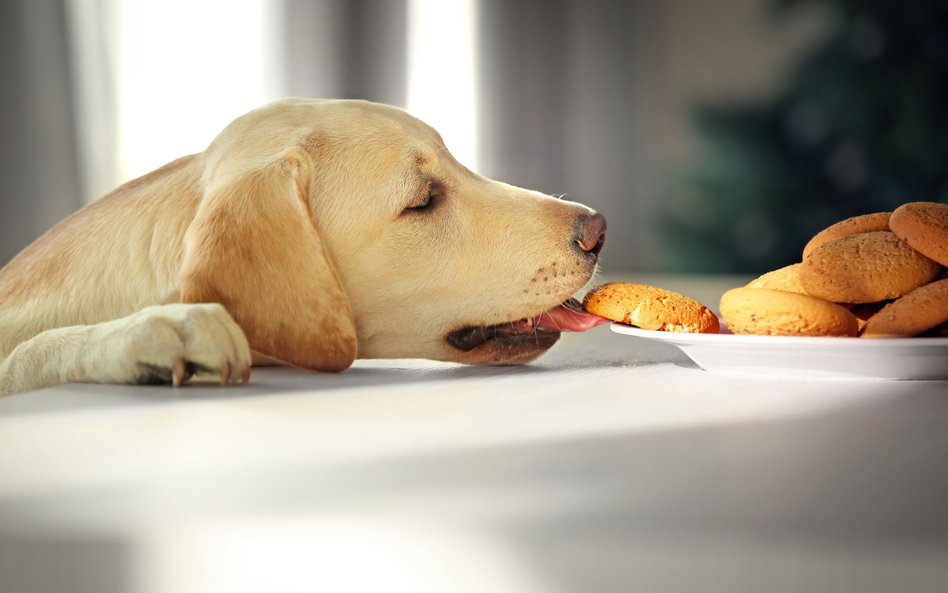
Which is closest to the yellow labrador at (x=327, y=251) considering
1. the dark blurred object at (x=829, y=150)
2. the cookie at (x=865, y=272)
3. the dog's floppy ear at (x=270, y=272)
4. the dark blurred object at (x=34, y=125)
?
the dog's floppy ear at (x=270, y=272)

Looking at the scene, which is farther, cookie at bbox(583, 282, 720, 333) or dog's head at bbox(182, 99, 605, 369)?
dog's head at bbox(182, 99, 605, 369)

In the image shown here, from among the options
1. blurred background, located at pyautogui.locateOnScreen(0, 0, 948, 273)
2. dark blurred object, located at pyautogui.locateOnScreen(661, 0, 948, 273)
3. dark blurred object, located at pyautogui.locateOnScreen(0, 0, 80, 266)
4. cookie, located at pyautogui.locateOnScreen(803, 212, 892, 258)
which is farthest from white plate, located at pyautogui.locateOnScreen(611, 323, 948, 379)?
dark blurred object, located at pyautogui.locateOnScreen(661, 0, 948, 273)

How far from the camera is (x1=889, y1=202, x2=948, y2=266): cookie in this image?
3.58 feet

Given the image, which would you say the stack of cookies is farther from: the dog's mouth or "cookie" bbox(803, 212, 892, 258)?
the dog's mouth

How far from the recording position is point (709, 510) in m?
0.51

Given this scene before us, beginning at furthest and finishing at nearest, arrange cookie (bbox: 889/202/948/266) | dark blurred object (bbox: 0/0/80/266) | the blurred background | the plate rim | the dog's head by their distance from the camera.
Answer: the blurred background, dark blurred object (bbox: 0/0/80/266), the dog's head, cookie (bbox: 889/202/948/266), the plate rim

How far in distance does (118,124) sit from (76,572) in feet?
14.8

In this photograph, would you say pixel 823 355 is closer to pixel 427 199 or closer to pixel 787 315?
pixel 787 315

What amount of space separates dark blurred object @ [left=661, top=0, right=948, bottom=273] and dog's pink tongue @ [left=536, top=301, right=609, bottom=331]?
467 cm

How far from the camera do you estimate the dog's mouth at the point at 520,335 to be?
1.36m

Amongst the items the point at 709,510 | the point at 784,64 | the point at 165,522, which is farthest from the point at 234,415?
the point at 784,64

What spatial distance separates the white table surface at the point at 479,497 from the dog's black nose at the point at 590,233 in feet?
1.68

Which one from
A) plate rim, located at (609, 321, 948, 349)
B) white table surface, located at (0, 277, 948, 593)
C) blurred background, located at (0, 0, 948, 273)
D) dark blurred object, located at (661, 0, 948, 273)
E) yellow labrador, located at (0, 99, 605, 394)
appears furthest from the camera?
dark blurred object, located at (661, 0, 948, 273)

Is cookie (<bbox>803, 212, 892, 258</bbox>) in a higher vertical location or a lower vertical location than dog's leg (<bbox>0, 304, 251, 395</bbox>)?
higher
